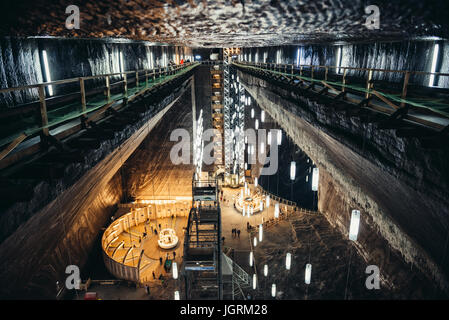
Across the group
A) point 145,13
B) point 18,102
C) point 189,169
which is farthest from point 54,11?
point 189,169

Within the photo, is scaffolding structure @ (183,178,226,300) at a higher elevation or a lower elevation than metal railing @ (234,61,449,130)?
lower

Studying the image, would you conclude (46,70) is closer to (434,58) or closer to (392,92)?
(392,92)

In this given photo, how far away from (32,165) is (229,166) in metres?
17.3

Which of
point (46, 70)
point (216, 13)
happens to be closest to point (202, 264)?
point (46, 70)

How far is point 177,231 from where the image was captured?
13633 millimetres

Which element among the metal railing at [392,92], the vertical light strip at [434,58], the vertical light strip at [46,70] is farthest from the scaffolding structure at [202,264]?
the vertical light strip at [434,58]

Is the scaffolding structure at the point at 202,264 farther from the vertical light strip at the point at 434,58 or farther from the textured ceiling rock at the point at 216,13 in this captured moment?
the vertical light strip at the point at 434,58

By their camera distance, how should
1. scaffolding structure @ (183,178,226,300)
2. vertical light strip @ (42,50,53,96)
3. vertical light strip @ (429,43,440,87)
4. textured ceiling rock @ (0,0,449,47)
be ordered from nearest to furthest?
textured ceiling rock @ (0,0,449,47) → vertical light strip @ (42,50,53,96) → vertical light strip @ (429,43,440,87) → scaffolding structure @ (183,178,226,300)

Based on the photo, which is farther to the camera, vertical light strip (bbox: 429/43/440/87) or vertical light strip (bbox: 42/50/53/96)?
vertical light strip (bbox: 429/43/440/87)

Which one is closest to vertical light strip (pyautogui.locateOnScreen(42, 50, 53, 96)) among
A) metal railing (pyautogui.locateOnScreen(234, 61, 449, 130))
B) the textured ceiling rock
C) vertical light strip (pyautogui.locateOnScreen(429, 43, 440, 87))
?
the textured ceiling rock

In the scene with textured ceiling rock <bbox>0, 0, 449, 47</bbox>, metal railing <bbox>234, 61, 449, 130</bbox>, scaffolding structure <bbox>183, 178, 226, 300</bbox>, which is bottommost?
scaffolding structure <bbox>183, 178, 226, 300</bbox>

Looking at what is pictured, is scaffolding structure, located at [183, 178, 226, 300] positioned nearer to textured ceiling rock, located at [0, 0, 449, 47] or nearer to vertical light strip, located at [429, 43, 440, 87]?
textured ceiling rock, located at [0, 0, 449, 47]

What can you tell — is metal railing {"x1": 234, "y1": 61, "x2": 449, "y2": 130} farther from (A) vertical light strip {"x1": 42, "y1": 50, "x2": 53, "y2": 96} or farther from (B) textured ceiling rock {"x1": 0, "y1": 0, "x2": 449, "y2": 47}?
(A) vertical light strip {"x1": 42, "y1": 50, "x2": 53, "y2": 96}

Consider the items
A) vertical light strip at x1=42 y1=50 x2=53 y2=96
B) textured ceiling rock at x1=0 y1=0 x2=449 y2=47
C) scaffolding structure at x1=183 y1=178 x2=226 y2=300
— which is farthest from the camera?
scaffolding structure at x1=183 y1=178 x2=226 y2=300
